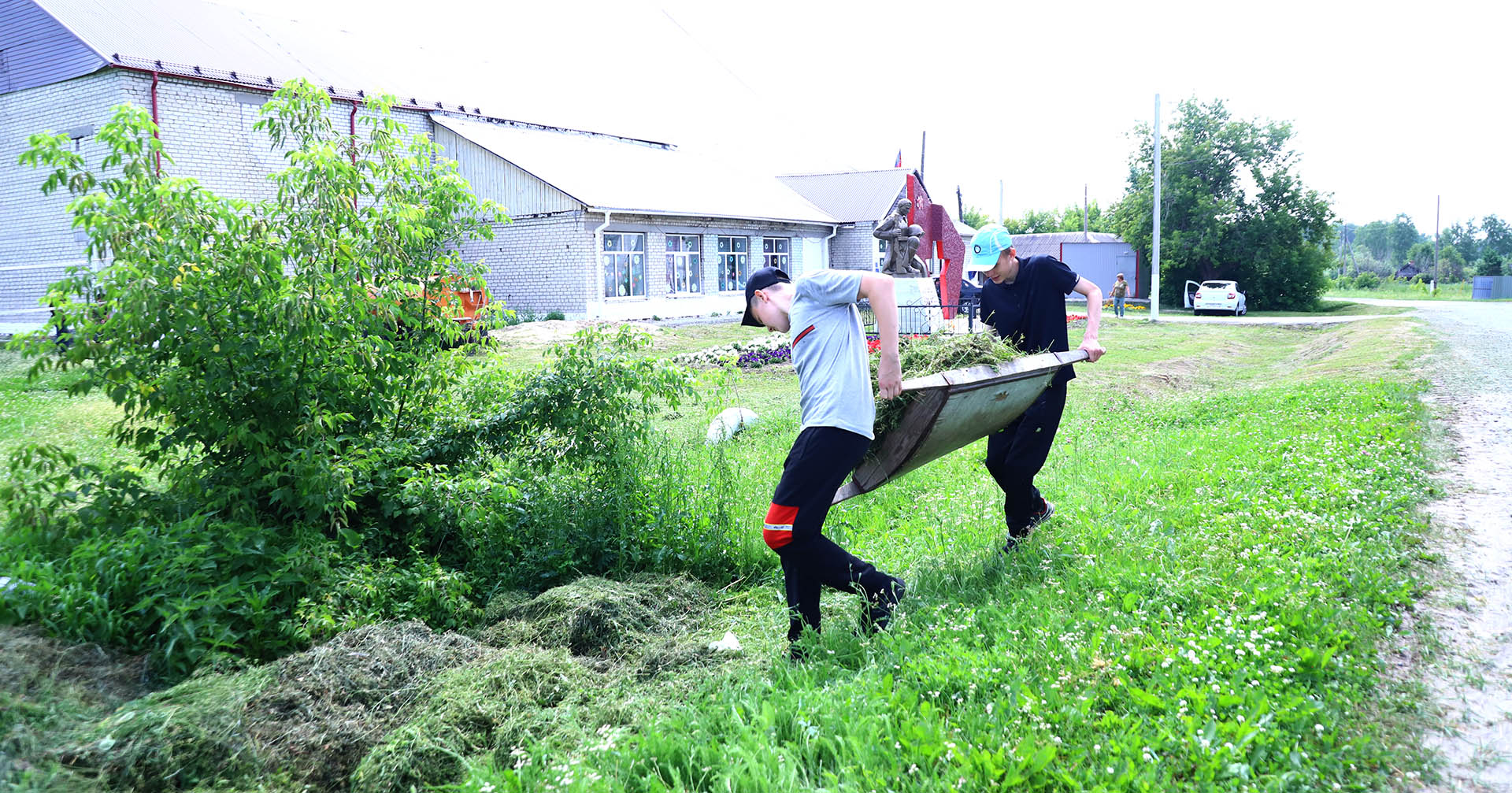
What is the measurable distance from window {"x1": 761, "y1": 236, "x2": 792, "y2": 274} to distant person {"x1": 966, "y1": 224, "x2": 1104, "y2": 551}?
27.0 metres

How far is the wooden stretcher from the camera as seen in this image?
168 inches

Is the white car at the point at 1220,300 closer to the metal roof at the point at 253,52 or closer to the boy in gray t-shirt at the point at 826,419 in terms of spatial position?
the metal roof at the point at 253,52

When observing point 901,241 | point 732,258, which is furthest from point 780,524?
point 732,258

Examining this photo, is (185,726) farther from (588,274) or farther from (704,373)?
(588,274)

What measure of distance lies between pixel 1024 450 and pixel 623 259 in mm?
22396

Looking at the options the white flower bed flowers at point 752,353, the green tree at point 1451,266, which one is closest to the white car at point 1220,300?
the white flower bed flowers at point 752,353

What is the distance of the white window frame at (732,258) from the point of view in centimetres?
3025

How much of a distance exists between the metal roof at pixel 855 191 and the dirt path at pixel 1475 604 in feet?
102

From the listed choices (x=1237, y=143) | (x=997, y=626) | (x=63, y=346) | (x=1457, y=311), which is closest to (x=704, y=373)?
(x=997, y=626)

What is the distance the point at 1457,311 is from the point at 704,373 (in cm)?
3167

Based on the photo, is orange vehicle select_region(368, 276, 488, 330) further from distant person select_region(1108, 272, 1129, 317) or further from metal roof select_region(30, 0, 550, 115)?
distant person select_region(1108, 272, 1129, 317)

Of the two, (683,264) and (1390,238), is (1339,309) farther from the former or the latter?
(1390,238)

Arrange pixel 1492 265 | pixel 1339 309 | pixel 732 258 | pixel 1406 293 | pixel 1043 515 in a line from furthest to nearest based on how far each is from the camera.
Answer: pixel 1406 293 → pixel 1492 265 → pixel 1339 309 → pixel 732 258 → pixel 1043 515

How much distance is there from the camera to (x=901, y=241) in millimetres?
20906
